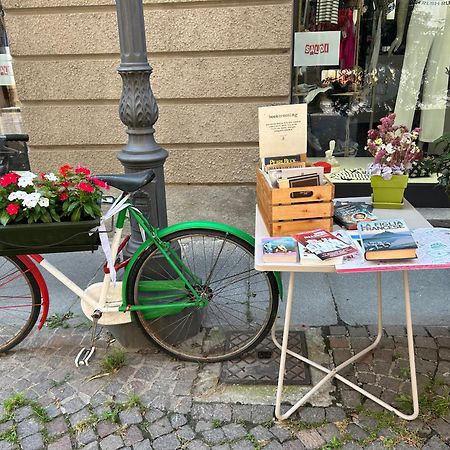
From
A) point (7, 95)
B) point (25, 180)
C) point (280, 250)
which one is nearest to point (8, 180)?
point (25, 180)

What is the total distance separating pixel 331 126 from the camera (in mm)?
4992

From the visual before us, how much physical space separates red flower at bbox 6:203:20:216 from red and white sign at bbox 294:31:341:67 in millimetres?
3161

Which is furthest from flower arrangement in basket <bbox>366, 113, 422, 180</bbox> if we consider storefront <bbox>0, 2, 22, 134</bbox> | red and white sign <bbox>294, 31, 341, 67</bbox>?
storefront <bbox>0, 2, 22, 134</bbox>

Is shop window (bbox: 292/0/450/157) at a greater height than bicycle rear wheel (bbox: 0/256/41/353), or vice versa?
shop window (bbox: 292/0/450/157)

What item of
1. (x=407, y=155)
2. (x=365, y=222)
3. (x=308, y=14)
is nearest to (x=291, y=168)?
(x=365, y=222)

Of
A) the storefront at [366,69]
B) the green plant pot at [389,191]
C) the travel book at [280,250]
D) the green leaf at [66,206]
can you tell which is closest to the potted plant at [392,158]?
the green plant pot at [389,191]

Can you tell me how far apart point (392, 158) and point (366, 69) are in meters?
2.49

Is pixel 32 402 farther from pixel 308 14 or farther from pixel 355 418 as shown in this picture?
pixel 308 14

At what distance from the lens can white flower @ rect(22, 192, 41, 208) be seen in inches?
95.7

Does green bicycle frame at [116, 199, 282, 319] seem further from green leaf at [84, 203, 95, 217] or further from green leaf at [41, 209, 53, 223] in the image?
green leaf at [41, 209, 53, 223]

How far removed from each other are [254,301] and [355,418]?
1.30m

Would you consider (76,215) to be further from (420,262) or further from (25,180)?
(420,262)

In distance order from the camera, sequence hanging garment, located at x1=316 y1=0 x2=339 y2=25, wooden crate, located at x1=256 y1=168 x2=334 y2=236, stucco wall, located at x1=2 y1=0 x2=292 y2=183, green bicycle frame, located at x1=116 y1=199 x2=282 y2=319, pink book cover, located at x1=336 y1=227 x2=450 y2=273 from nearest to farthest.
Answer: pink book cover, located at x1=336 y1=227 x2=450 y2=273 < wooden crate, located at x1=256 y1=168 x2=334 y2=236 < green bicycle frame, located at x1=116 y1=199 x2=282 y2=319 < stucco wall, located at x1=2 y1=0 x2=292 y2=183 < hanging garment, located at x1=316 y1=0 x2=339 y2=25

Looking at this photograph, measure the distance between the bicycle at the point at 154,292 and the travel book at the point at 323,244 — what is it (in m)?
0.53
